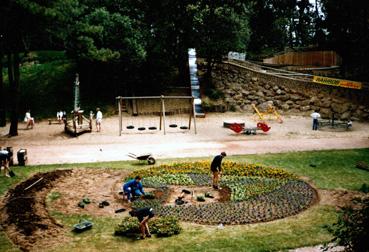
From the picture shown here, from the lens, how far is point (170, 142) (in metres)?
29.7

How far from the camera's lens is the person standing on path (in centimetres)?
1950

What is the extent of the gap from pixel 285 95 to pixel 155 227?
3016 cm

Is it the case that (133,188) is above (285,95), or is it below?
below

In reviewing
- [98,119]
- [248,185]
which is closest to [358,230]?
[248,185]

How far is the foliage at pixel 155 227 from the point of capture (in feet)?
49.3

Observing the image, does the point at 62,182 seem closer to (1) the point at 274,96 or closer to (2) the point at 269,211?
(2) the point at 269,211

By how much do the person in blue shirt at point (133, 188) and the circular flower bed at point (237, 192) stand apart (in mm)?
475

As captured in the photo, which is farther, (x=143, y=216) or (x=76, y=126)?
(x=76, y=126)

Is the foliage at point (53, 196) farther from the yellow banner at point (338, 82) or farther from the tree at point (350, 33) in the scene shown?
the yellow banner at point (338, 82)

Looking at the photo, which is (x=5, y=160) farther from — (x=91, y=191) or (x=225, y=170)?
(x=225, y=170)

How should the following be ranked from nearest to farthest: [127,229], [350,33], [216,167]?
[127,229], [216,167], [350,33]

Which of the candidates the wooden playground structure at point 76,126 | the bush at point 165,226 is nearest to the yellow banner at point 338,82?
the wooden playground structure at point 76,126

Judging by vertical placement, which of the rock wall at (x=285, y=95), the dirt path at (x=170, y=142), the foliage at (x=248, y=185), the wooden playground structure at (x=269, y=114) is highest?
the rock wall at (x=285, y=95)

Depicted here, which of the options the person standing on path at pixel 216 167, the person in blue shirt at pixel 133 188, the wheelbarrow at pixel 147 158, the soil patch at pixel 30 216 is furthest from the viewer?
the wheelbarrow at pixel 147 158
